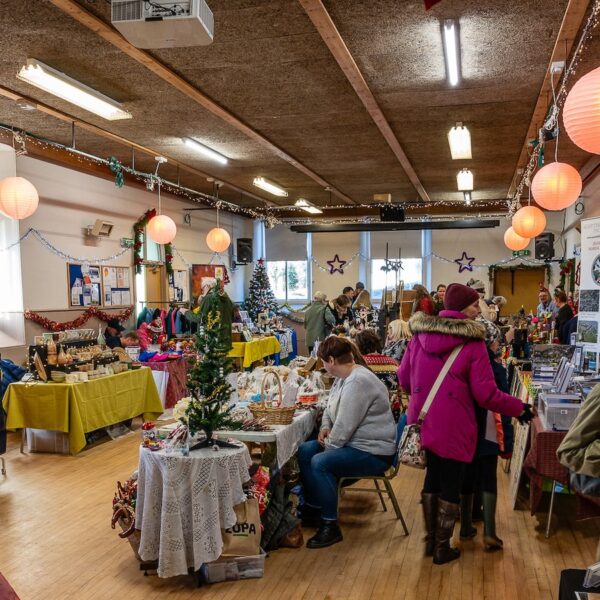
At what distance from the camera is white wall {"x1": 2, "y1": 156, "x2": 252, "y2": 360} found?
7.70 metres

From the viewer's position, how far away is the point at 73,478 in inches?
209

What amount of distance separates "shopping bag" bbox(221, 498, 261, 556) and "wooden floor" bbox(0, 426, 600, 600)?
0.17 metres

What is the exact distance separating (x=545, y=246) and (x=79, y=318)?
9.38 meters

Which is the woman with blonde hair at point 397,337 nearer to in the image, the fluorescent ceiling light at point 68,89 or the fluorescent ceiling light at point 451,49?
the fluorescent ceiling light at point 451,49

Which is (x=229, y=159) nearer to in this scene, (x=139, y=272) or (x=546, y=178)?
(x=139, y=272)

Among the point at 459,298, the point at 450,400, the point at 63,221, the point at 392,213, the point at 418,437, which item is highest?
the point at 392,213

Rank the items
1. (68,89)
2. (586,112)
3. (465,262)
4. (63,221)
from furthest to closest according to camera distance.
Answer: (465,262) → (63,221) → (68,89) → (586,112)

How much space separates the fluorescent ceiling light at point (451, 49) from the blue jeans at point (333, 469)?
9.25 feet

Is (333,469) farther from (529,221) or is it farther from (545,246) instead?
(545,246)

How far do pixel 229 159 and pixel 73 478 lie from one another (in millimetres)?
5051

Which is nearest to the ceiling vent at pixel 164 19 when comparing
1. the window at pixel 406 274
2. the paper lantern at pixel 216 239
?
the paper lantern at pixel 216 239

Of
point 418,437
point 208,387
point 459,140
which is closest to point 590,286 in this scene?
point 459,140

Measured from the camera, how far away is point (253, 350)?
33.2ft

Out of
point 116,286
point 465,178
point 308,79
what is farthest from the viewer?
point 465,178
